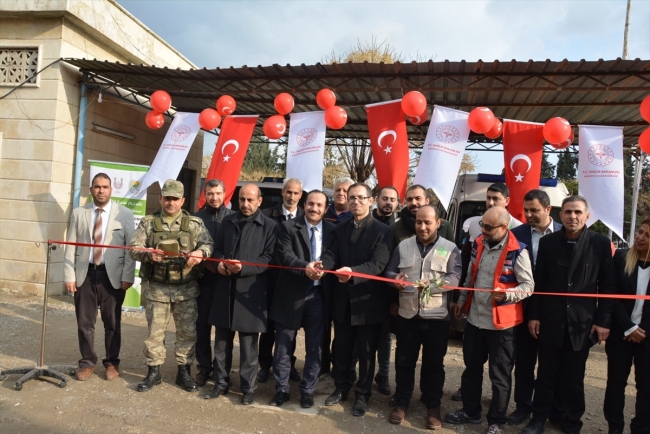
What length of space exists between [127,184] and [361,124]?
546cm

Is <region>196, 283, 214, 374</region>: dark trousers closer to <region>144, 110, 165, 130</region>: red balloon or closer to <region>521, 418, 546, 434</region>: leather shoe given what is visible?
<region>521, 418, 546, 434</region>: leather shoe

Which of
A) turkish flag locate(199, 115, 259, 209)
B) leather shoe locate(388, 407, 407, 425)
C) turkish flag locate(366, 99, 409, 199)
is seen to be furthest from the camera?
turkish flag locate(199, 115, 259, 209)

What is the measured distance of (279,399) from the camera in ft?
12.9

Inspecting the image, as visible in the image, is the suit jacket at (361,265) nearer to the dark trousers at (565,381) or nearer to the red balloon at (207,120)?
the dark trousers at (565,381)

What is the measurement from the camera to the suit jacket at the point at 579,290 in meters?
3.46

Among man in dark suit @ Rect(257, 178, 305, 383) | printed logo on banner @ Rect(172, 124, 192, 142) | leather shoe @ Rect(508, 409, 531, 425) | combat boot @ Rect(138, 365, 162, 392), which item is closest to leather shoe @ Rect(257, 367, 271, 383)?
man in dark suit @ Rect(257, 178, 305, 383)

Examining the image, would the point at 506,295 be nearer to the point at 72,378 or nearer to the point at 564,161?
the point at 72,378

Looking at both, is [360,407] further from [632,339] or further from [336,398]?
[632,339]

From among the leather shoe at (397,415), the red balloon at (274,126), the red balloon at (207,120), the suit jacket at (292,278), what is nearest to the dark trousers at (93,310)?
the suit jacket at (292,278)

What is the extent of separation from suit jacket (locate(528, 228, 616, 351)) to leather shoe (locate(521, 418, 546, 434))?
2.14 feet

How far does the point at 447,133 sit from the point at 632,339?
3970 mm

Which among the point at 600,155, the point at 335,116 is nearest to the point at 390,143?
the point at 335,116

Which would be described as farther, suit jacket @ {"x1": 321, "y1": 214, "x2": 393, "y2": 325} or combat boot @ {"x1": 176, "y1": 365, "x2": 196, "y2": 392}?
combat boot @ {"x1": 176, "y1": 365, "x2": 196, "y2": 392}

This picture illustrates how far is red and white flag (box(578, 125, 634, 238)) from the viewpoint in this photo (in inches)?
242
